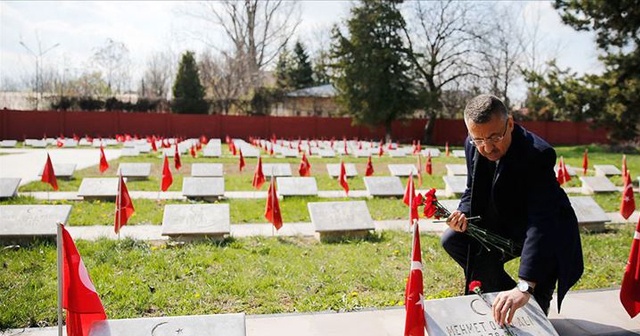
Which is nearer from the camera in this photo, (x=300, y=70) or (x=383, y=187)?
(x=383, y=187)

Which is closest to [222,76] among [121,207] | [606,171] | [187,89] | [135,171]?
[187,89]

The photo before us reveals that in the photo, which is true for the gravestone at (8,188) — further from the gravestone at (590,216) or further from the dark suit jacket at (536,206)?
the gravestone at (590,216)

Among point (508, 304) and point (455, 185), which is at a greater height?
point (508, 304)

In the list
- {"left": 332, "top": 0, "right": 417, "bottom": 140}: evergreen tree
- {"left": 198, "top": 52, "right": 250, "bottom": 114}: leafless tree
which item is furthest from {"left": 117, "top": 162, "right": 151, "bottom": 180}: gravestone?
{"left": 198, "top": 52, "right": 250, "bottom": 114}: leafless tree

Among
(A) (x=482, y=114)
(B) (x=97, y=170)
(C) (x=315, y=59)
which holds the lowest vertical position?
(B) (x=97, y=170)

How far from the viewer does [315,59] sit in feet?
193

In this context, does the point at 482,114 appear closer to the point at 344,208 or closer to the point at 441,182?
the point at 344,208

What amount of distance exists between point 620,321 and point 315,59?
186ft

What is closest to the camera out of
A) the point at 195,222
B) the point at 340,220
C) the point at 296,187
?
the point at 195,222

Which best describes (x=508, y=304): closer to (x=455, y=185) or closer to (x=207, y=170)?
(x=455, y=185)

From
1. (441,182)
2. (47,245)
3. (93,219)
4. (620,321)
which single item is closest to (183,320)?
(620,321)

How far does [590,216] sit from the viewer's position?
27.1ft

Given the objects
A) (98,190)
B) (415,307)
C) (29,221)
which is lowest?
(98,190)

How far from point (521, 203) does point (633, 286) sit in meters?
1.89
